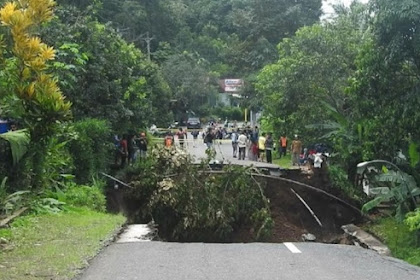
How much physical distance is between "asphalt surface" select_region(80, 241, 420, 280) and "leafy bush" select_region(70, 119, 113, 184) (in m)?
9.31

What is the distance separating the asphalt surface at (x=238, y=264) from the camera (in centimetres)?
924

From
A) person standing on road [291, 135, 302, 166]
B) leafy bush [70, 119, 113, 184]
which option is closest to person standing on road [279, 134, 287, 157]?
person standing on road [291, 135, 302, 166]

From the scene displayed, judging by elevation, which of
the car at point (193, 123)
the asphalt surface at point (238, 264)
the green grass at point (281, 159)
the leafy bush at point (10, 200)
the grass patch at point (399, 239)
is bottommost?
the grass patch at point (399, 239)

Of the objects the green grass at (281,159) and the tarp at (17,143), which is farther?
the green grass at (281,159)

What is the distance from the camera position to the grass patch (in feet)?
47.3

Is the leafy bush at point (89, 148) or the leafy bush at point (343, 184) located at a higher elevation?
the leafy bush at point (89, 148)

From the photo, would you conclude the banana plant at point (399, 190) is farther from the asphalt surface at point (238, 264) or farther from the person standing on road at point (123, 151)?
the person standing on road at point (123, 151)

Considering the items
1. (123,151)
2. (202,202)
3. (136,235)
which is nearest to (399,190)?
(202,202)

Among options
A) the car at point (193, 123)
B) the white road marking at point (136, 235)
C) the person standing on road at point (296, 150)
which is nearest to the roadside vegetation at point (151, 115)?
the white road marking at point (136, 235)

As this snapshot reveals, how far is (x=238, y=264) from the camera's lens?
33.6 feet

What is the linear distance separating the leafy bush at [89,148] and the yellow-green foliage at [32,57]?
325 inches

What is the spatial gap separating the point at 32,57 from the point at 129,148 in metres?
19.1

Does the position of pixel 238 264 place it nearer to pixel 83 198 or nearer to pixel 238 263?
pixel 238 263

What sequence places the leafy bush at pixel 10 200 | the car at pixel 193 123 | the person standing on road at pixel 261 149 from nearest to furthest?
the leafy bush at pixel 10 200 < the person standing on road at pixel 261 149 < the car at pixel 193 123
